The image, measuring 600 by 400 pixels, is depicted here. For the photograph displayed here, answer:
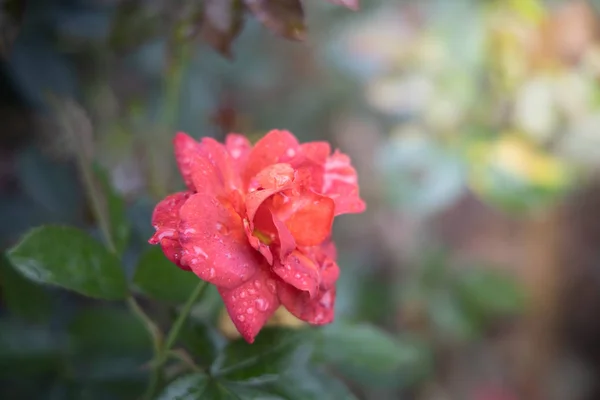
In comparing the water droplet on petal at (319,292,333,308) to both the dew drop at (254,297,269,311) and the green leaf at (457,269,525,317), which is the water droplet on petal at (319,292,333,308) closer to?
the dew drop at (254,297,269,311)

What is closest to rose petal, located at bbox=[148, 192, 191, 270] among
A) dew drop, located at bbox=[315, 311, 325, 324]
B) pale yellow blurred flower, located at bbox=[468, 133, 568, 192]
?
dew drop, located at bbox=[315, 311, 325, 324]

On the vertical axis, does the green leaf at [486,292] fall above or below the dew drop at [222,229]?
below

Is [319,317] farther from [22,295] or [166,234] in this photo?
[22,295]

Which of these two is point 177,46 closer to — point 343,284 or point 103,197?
point 103,197

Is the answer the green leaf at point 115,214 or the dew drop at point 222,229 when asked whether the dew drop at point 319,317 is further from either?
the green leaf at point 115,214

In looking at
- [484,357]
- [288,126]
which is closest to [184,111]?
[288,126]

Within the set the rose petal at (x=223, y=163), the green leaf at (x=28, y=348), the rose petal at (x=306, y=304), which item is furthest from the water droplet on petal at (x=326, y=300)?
the green leaf at (x=28, y=348)
